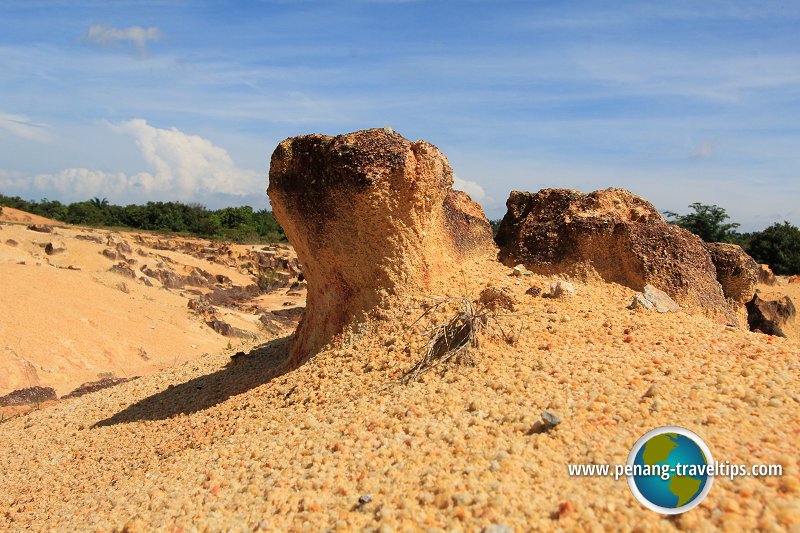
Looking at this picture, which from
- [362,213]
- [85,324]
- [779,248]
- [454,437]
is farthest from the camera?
[779,248]

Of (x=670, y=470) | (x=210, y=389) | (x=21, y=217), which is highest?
(x=21, y=217)

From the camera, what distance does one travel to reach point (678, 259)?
5.04 m

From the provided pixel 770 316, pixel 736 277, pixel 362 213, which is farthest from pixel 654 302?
pixel 770 316

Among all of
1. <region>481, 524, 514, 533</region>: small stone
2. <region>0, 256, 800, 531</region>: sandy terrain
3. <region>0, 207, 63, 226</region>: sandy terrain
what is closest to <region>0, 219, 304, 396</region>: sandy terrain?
<region>0, 256, 800, 531</region>: sandy terrain

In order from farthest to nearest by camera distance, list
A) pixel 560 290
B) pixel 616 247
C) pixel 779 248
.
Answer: pixel 779 248 < pixel 616 247 < pixel 560 290

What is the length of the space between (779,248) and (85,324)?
26.7 meters

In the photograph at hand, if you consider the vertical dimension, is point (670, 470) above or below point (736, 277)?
below

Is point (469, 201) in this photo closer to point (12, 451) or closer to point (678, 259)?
point (678, 259)

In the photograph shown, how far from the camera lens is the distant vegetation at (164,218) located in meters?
36.9

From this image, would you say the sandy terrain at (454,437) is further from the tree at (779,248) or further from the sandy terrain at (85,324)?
the tree at (779,248)

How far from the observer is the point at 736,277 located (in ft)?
19.3

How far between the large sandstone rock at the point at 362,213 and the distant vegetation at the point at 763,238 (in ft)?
76.9

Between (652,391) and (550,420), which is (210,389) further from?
(652,391)

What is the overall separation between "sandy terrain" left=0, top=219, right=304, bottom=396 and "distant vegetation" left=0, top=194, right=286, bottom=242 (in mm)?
21032
